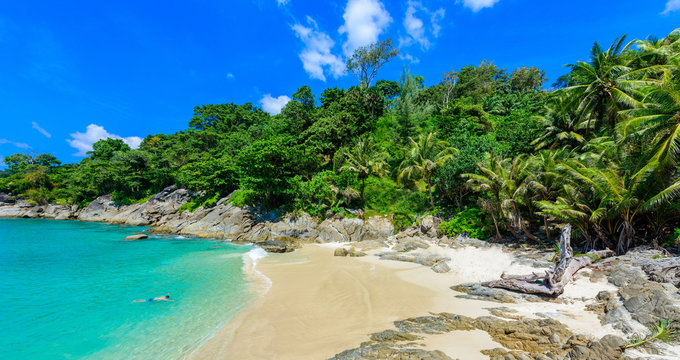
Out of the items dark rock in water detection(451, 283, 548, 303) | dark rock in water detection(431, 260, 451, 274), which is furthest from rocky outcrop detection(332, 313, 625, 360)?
dark rock in water detection(431, 260, 451, 274)

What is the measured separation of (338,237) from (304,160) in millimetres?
10152

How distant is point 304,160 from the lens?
2941cm

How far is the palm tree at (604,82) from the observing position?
49.4ft

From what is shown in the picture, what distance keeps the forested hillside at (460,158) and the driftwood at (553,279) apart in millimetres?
3007

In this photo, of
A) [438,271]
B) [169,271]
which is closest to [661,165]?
[438,271]

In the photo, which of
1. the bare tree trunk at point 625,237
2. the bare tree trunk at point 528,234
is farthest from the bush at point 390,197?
the bare tree trunk at point 625,237

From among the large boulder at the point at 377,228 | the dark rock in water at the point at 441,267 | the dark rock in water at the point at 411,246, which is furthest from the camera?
the large boulder at the point at 377,228

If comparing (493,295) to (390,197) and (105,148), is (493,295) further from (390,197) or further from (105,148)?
(105,148)

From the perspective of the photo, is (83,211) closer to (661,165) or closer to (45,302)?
Result: (45,302)

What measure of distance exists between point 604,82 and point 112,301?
29041mm

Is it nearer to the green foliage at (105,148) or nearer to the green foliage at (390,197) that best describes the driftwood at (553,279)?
the green foliage at (390,197)

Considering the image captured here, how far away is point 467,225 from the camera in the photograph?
64.1ft

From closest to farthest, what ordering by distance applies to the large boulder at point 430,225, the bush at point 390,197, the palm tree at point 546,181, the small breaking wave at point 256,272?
the small breaking wave at point 256,272
the palm tree at point 546,181
the large boulder at point 430,225
the bush at point 390,197

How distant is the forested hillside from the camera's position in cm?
1081
